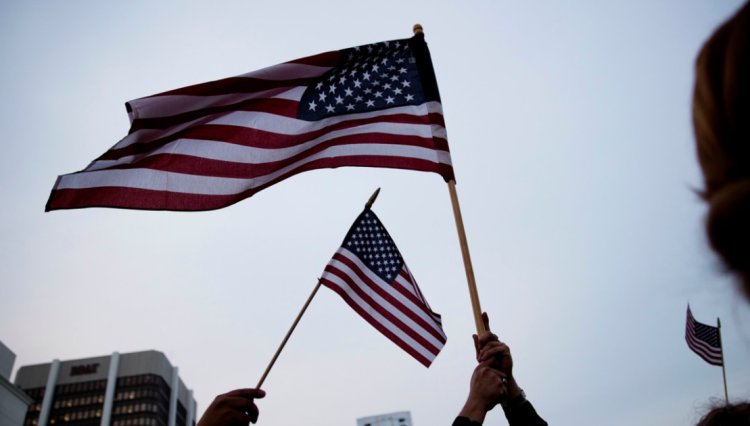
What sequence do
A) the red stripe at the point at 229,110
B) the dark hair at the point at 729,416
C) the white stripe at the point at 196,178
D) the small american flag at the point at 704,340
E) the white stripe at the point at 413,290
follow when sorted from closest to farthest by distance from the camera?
the dark hair at the point at 729,416 < the white stripe at the point at 196,178 < the red stripe at the point at 229,110 < the white stripe at the point at 413,290 < the small american flag at the point at 704,340

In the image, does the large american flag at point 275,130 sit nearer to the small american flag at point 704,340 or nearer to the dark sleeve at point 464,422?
the dark sleeve at point 464,422

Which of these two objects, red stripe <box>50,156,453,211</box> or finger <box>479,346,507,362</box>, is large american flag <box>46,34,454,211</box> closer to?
red stripe <box>50,156,453,211</box>

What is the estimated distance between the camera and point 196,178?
4523 mm

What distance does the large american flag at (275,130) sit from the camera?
4352 mm

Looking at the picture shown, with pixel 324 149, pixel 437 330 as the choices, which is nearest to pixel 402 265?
pixel 437 330

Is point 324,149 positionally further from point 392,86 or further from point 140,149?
point 140,149

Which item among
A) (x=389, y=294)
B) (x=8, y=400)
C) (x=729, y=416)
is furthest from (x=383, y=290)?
(x=8, y=400)

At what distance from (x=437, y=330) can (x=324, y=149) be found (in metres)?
2.68

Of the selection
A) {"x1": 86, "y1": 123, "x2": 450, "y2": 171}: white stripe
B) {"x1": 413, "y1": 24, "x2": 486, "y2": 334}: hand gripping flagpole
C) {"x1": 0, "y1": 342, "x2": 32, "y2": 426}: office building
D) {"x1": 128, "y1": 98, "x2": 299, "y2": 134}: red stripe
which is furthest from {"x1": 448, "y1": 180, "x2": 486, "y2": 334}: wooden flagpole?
{"x1": 0, "y1": 342, "x2": 32, "y2": 426}: office building

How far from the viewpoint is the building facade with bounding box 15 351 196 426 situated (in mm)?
101375

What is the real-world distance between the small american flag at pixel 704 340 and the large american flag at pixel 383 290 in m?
8.53

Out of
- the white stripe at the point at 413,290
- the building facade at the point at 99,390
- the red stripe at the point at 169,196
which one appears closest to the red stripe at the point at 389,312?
the white stripe at the point at 413,290

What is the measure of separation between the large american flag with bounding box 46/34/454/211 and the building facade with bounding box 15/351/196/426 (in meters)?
114

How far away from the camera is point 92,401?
103000mm
